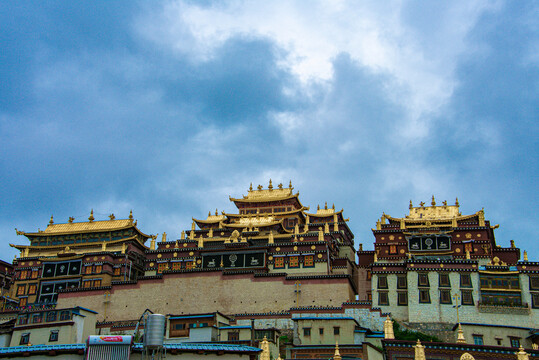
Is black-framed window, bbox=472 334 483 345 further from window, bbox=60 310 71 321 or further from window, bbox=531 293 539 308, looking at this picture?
window, bbox=60 310 71 321

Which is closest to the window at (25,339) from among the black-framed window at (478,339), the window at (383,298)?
the window at (383,298)

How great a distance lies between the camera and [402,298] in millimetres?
59156

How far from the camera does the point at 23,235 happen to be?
86.2 meters

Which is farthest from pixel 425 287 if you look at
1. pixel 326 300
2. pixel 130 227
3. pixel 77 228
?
pixel 77 228

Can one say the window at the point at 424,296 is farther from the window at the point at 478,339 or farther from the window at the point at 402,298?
the window at the point at 478,339

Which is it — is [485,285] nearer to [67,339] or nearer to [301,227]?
[301,227]

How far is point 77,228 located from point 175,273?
2493 cm

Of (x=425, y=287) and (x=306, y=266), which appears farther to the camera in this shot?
(x=306, y=266)

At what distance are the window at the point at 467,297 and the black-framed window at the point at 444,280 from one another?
5.00 ft

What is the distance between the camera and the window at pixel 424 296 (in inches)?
2273

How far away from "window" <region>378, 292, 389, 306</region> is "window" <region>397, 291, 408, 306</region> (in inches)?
45.8

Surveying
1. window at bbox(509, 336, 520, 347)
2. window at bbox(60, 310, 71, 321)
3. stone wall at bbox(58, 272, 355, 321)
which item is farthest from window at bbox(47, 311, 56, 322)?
window at bbox(509, 336, 520, 347)

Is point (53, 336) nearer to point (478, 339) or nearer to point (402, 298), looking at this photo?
point (402, 298)

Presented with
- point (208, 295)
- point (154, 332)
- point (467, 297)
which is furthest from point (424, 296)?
point (154, 332)
